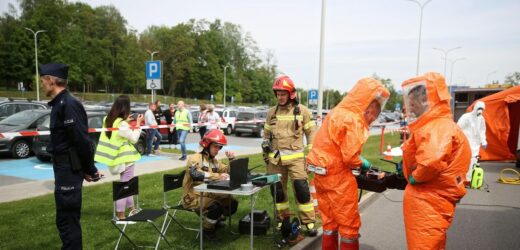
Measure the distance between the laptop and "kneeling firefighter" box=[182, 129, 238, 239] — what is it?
0.42 m

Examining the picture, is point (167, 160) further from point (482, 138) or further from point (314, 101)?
point (482, 138)

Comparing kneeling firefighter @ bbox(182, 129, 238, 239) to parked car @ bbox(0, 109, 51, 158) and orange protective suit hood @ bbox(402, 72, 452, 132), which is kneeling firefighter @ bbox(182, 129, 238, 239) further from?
parked car @ bbox(0, 109, 51, 158)

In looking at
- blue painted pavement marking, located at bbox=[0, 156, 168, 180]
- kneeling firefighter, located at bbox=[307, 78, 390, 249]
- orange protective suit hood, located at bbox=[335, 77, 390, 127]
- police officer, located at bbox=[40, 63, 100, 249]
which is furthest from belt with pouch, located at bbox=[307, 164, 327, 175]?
blue painted pavement marking, located at bbox=[0, 156, 168, 180]

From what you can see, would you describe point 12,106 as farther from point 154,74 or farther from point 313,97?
point 313,97

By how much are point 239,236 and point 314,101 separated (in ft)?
42.6

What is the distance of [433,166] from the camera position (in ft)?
9.45

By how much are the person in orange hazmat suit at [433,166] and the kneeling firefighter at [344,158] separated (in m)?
0.50

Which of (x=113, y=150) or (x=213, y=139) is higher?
(x=213, y=139)

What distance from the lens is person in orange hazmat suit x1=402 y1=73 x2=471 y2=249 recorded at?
2.94 metres

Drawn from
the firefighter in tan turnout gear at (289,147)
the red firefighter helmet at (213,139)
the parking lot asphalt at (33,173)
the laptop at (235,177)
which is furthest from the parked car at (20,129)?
the laptop at (235,177)

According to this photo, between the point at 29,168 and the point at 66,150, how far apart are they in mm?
8478

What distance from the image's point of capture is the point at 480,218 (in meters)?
6.35

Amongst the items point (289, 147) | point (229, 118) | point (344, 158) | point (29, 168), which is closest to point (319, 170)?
point (344, 158)

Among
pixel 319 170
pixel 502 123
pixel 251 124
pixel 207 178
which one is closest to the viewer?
pixel 319 170
